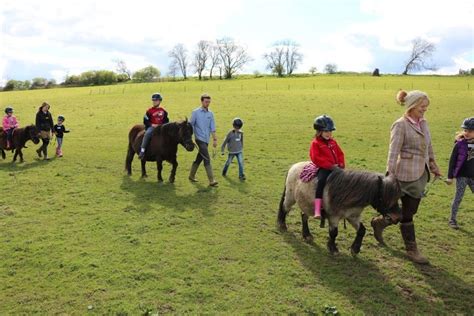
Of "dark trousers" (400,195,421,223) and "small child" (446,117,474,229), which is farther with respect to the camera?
"small child" (446,117,474,229)

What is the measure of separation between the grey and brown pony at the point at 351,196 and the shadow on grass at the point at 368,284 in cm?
30

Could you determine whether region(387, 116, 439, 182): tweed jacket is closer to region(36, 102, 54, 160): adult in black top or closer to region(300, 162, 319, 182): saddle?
region(300, 162, 319, 182): saddle

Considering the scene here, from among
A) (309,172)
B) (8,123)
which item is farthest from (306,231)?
(8,123)

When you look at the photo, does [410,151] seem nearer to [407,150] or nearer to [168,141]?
[407,150]

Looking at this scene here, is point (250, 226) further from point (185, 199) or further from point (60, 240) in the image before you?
point (60, 240)

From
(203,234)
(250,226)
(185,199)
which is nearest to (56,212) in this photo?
(185,199)

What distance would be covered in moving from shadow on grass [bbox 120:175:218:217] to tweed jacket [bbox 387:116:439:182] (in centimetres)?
427

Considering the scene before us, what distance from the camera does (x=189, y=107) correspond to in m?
31.5

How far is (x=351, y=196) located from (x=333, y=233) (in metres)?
0.81

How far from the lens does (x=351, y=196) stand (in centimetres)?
598

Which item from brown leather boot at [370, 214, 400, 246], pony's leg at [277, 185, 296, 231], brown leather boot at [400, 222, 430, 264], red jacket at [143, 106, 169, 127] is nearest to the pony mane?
brown leather boot at [370, 214, 400, 246]

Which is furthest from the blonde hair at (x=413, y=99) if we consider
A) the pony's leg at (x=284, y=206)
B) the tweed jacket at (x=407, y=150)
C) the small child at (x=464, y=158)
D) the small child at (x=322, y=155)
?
the pony's leg at (x=284, y=206)

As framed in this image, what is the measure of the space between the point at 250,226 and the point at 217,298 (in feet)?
9.28

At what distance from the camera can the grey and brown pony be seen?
18.8 feet
